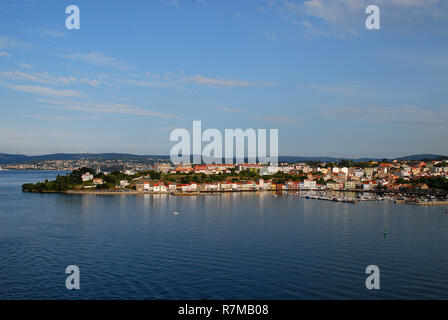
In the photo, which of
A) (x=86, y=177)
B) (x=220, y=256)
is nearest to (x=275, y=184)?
(x=86, y=177)

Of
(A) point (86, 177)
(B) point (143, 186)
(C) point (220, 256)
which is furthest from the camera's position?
(A) point (86, 177)

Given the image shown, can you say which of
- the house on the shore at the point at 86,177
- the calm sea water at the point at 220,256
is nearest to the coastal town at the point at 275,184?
the house on the shore at the point at 86,177

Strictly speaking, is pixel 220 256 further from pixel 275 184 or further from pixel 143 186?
pixel 275 184

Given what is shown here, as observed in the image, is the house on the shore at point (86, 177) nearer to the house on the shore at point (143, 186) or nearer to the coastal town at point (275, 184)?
the coastal town at point (275, 184)

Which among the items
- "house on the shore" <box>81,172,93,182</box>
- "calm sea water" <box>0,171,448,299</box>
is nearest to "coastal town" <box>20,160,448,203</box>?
"house on the shore" <box>81,172,93,182</box>

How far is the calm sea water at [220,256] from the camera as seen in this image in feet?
18.1

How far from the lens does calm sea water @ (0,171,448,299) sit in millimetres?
5504

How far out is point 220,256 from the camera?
7406mm

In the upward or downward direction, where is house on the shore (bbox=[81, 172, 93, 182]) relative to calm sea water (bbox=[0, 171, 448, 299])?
upward

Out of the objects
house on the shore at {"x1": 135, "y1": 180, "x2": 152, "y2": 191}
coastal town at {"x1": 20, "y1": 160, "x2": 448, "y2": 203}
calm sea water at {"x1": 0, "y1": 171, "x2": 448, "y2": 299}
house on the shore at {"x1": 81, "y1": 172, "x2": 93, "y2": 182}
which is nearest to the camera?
calm sea water at {"x1": 0, "y1": 171, "x2": 448, "y2": 299}

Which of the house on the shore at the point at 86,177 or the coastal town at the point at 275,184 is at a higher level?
the house on the shore at the point at 86,177

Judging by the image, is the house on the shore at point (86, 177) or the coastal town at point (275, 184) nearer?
the coastal town at point (275, 184)

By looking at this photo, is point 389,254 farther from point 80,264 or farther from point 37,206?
point 37,206

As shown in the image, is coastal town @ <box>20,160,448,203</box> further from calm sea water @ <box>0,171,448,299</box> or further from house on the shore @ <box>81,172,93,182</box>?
calm sea water @ <box>0,171,448,299</box>
